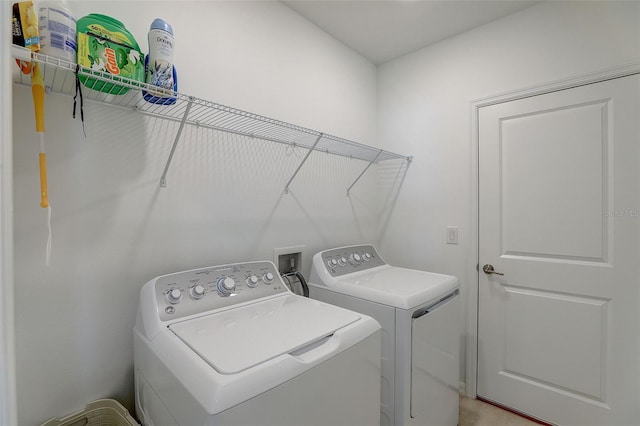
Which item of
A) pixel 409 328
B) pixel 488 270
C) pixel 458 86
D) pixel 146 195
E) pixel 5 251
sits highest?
pixel 458 86

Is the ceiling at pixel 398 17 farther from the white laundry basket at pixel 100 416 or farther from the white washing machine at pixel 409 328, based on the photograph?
the white laundry basket at pixel 100 416

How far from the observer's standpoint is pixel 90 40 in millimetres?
947

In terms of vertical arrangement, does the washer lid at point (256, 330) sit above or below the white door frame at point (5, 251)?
below

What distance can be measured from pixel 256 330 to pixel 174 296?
15.1 inches

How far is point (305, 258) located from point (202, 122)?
1.07 meters

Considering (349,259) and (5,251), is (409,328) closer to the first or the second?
(349,259)

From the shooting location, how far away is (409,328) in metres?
1.36

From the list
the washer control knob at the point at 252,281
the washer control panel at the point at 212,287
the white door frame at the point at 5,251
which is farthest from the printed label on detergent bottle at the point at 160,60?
the washer control knob at the point at 252,281

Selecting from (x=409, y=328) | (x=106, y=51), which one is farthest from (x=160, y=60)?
(x=409, y=328)

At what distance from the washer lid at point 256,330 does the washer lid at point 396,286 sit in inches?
11.8

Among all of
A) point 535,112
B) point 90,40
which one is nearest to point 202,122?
point 90,40

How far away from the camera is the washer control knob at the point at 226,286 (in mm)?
1290

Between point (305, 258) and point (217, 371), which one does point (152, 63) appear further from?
point (305, 258)

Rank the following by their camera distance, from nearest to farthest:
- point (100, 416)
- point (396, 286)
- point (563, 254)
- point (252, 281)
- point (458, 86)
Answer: point (100, 416) < point (252, 281) < point (396, 286) < point (563, 254) < point (458, 86)
